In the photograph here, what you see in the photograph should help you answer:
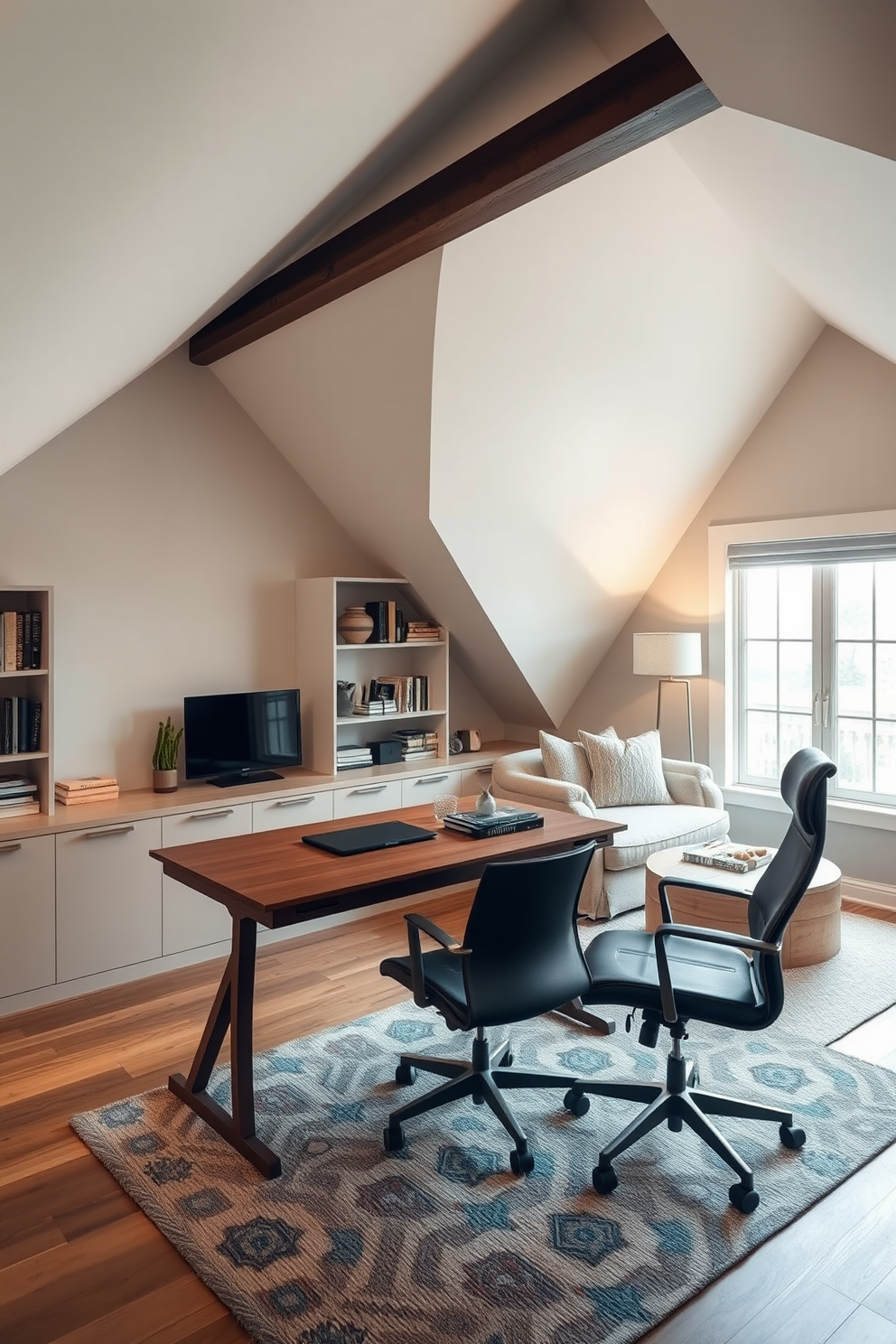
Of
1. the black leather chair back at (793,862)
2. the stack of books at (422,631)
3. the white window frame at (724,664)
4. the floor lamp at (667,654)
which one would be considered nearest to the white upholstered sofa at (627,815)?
A: the white window frame at (724,664)

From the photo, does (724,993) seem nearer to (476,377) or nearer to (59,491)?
(476,377)

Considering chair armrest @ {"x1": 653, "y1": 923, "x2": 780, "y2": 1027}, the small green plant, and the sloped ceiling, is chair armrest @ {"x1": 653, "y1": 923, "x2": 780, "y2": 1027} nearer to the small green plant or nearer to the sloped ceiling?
the sloped ceiling

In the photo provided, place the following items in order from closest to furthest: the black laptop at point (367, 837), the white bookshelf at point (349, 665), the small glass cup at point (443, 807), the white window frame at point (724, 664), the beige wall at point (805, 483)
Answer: the black laptop at point (367, 837) → the small glass cup at point (443, 807) → the beige wall at point (805, 483) → the white bookshelf at point (349, 665) → the white window frame at point (724, 664)

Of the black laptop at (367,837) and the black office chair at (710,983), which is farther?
the black laptop at (367,837)

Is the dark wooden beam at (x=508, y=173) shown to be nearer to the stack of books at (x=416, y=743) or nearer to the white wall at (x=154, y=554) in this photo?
the white wall at (x=154, y=554)

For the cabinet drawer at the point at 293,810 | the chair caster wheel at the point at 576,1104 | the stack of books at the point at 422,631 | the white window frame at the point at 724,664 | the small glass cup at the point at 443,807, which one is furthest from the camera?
the stack of books at the point at 422,631

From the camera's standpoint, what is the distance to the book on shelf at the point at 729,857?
4.21 meters

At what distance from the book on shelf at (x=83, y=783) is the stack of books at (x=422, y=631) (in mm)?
1855

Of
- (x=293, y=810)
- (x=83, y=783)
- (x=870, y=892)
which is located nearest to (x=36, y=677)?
(x=83, y=783)

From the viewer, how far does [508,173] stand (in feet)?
9.69

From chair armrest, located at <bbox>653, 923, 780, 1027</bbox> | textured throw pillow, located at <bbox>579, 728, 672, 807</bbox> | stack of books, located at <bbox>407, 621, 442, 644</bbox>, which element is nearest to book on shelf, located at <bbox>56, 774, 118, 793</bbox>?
stack of books, located at <bbox>407, 621, 442, 644</bbox>

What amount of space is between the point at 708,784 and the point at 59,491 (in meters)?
3.68

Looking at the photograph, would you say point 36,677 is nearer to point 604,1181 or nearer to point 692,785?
point 604,1181

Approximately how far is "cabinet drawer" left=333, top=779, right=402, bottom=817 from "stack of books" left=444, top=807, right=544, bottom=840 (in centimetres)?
141
